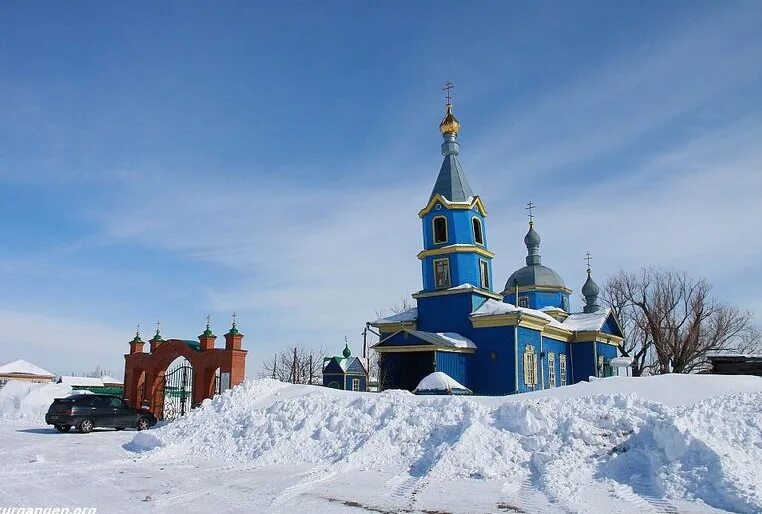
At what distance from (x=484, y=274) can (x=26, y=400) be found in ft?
69.4

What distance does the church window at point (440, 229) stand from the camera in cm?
2714

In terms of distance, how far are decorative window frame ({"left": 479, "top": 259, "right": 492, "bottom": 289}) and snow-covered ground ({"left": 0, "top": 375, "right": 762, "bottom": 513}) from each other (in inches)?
532

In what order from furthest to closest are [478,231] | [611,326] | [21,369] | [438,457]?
[21,369] → [611,326] → [478,231] → [438,457]

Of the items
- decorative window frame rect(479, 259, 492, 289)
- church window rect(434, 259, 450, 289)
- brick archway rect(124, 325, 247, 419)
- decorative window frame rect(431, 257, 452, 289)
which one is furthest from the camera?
decorative window frame rect(479, 259, 492, 289)

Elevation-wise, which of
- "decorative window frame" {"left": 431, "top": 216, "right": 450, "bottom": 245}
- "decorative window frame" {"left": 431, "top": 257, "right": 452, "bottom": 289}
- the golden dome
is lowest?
"decorative window frame" {"left": 431, "top": 257, "right": 452, "bottom": 289}

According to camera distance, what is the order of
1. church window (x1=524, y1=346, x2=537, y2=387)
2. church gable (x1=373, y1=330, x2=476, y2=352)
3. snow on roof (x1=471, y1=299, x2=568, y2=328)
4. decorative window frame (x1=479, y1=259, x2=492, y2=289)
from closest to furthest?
1. church gable (x1=373, y1=330, x2=476, y2=352)
2. snow on roof (x1=471, y1=299, x2=568, y2=328)
3. church window (x1=524, y1=346, x2=537, y2=387)
4. decorative window frame (x1=479, y1=259, x2=492, y2=289)

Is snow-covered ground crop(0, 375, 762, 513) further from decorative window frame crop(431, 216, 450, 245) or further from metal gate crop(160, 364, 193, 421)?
decorative window frame crop(431, 216, 450, 245)

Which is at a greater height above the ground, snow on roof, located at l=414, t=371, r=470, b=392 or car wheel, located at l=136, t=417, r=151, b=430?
snow on roof, located at l=414, t=371, r=470, b=392

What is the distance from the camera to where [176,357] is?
861 inches

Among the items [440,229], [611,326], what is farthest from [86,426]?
[611,326]

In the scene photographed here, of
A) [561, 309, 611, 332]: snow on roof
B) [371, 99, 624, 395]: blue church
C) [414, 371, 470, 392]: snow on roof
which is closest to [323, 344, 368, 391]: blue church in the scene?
[371, 99, 624, 395]: blue church

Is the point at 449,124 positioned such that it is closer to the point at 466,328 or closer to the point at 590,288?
the point at 466,328

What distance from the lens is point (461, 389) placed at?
2044 centimetres

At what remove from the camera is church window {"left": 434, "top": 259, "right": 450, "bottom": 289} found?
2662 centimetres
